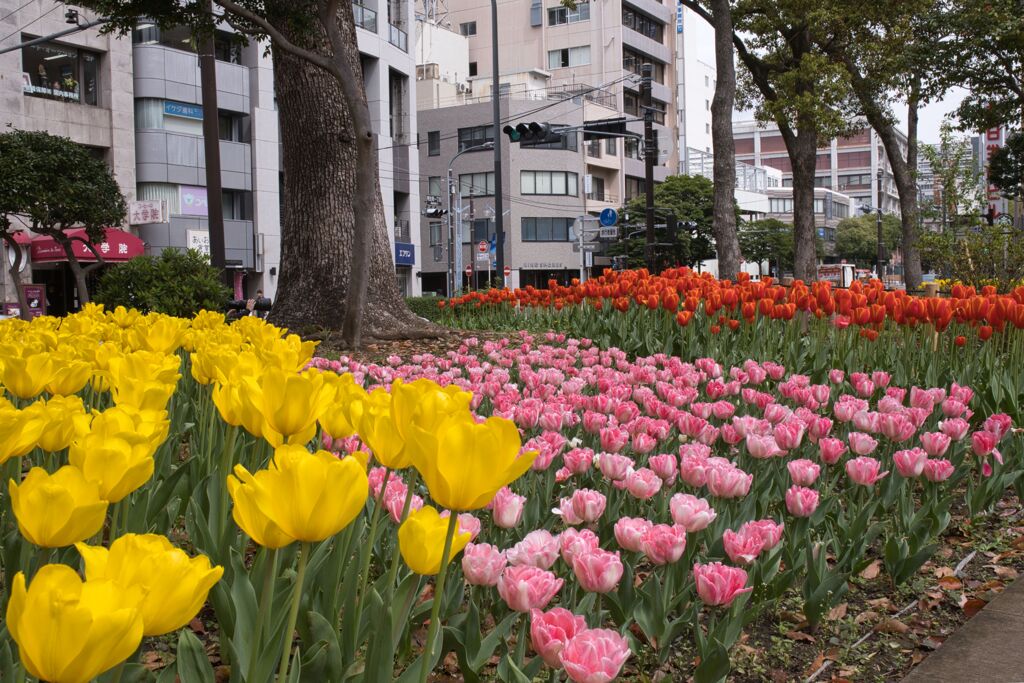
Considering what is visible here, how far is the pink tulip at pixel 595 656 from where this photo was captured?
4.61 feet

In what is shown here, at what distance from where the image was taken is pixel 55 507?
126cm

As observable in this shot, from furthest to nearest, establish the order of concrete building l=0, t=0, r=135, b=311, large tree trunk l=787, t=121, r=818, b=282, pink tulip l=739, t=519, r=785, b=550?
1. concrete building l=0, t=0, r=135, b=311
2. large tree trunk l=787, t=121, r=818, b=282
3. pink tulip l=739, t=519, r=785, b=550

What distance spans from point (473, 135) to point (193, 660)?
57.1m

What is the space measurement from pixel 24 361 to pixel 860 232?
4658 inches


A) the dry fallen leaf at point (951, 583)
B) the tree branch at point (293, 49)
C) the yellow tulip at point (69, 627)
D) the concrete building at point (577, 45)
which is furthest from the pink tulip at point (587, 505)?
the concrete building at point (577, 45)

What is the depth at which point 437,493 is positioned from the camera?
1348 mm

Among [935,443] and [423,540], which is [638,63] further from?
[423,540]

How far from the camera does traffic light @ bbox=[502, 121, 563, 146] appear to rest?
2550cm

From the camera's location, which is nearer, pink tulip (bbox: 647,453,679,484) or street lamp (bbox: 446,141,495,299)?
pink tulip (bbox: 647,453,679,484)

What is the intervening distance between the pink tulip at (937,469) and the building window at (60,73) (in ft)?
100

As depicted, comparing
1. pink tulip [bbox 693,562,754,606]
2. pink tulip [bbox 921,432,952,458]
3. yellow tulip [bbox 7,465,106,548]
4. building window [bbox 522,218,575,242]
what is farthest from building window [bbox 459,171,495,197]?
yellow tulip [bbox 7,465,106,548]

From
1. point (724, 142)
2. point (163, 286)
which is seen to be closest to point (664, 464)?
point (163, 286)

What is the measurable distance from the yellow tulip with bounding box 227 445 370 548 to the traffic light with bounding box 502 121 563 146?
2434cm

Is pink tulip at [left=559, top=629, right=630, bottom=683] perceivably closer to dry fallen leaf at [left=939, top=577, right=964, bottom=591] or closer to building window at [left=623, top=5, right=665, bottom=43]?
dry fallen leaf at [left=939, top=577, right=964, bottom=591]
